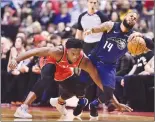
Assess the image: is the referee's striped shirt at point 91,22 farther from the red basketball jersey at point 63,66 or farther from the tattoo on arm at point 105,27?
the red basketball jersey at point 63,66

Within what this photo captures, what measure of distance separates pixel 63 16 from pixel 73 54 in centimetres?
681

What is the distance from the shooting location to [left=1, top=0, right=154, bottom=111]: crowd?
950cm

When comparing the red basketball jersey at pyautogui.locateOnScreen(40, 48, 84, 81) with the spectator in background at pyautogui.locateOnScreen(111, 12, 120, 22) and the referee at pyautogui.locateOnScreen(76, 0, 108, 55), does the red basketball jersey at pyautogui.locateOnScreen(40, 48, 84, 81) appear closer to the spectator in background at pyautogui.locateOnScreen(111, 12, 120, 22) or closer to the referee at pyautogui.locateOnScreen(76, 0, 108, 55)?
the referee at pyautogui.locateOnScreen(76, 0, 108, 55)

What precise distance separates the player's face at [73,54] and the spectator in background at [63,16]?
21.4 feet

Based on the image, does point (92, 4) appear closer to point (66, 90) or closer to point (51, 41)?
point (66, 90)

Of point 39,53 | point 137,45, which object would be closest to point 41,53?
point 39,53

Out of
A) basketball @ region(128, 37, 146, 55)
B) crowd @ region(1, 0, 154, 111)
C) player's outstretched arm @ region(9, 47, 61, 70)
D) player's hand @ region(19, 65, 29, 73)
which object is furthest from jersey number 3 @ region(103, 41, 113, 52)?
player's hand @ region(19, 65, 29, 73)

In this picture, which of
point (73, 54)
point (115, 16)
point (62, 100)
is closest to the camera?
point (73, 54)

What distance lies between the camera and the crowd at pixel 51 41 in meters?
9.50

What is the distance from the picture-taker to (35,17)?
1401 centimetres

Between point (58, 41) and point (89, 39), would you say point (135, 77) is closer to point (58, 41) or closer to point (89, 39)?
point (89, 39)

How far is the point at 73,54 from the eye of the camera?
22.2 ft

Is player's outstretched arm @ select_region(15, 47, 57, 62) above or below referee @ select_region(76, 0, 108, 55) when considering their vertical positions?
below

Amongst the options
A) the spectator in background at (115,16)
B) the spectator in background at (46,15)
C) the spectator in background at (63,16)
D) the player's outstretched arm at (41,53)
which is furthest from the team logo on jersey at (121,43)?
the spectator in background at (46,15)
